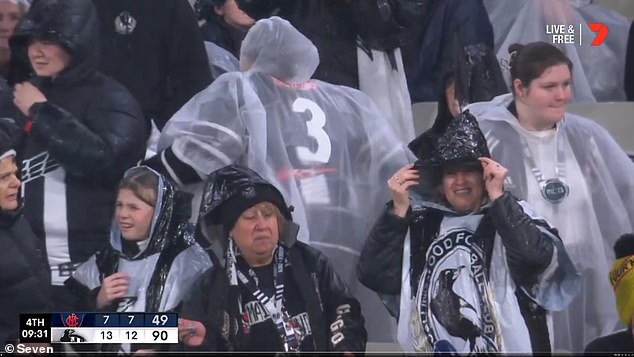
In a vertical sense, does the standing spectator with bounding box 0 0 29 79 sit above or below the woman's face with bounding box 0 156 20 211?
above

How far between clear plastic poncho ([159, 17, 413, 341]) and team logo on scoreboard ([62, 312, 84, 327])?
0.55 m

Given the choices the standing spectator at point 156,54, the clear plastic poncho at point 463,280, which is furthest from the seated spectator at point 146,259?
the clear plastic poncho at point 463,280

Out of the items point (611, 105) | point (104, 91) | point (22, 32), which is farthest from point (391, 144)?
point (22, 32)

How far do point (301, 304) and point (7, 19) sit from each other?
1222mm

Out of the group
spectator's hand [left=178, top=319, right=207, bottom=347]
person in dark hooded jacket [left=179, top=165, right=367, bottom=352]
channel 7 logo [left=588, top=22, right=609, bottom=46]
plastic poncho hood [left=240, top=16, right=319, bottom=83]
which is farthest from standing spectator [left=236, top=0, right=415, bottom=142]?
spectator's hand [left=178, top=319, right=207, bottom=347]

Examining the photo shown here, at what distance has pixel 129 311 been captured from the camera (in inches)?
123

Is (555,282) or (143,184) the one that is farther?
(143,184)

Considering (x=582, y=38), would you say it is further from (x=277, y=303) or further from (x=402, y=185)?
(x=277, y=303)

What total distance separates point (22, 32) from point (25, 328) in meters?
0.88

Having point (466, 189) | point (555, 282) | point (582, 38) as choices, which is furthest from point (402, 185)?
point (582, 38)

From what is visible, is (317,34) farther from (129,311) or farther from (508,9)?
(129,311)

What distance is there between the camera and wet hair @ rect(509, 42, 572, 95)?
10.2ft

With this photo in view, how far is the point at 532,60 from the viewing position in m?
3.11

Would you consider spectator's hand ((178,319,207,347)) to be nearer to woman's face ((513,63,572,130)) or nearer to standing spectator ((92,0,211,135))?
standing spectator ((92,0,211,135))
